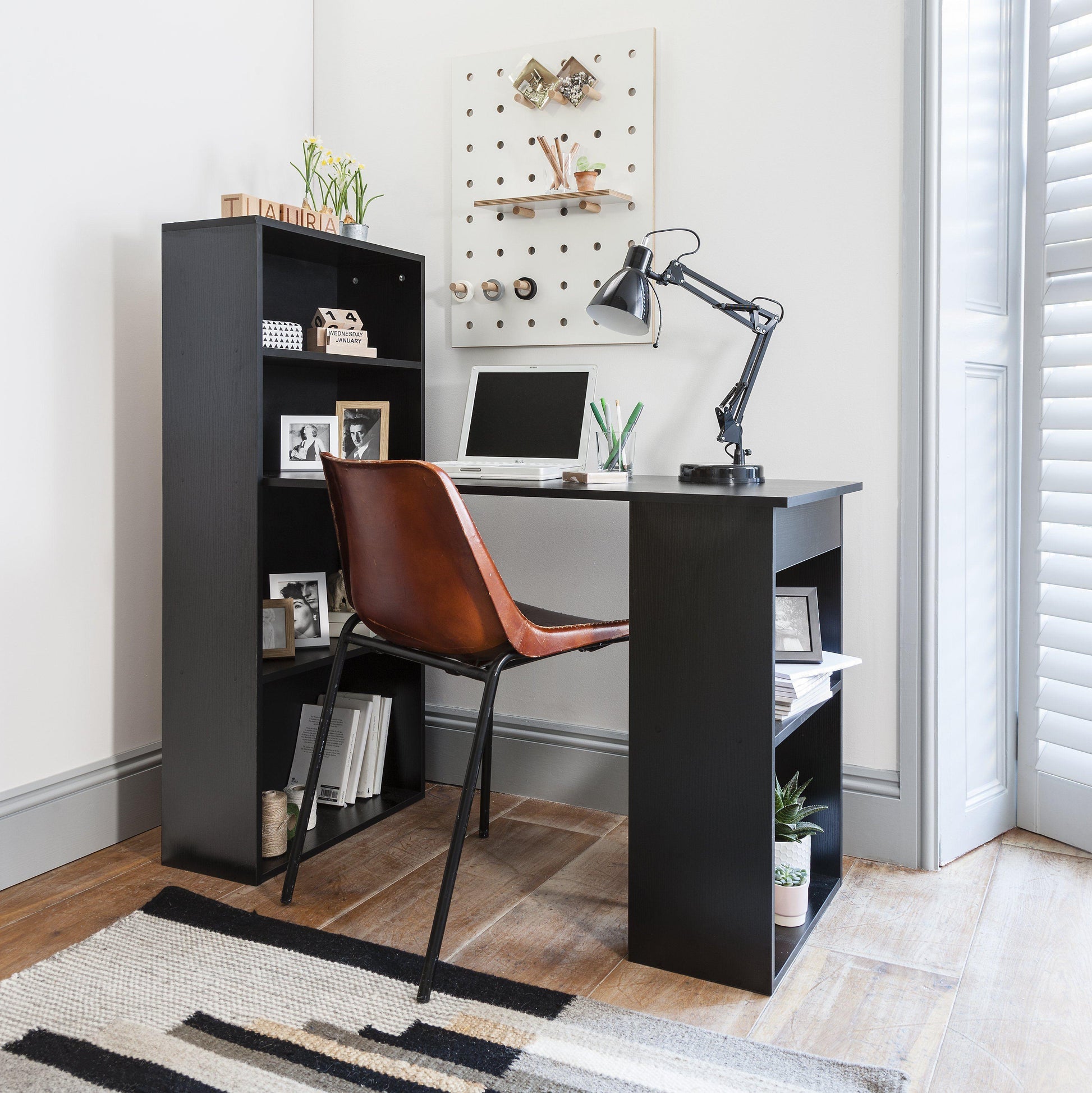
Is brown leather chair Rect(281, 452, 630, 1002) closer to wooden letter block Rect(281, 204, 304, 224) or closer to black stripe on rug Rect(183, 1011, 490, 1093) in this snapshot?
black stripe on rug Rect(183, 1011, 490, 1093)

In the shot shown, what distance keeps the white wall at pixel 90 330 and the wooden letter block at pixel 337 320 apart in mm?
370

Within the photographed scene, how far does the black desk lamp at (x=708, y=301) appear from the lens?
1896 millimetres

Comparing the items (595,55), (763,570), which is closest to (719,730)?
(763,570)

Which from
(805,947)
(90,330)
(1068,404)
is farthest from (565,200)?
(805,947)

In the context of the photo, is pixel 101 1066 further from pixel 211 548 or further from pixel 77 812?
pixel 211 548

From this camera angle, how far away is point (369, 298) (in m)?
2.54

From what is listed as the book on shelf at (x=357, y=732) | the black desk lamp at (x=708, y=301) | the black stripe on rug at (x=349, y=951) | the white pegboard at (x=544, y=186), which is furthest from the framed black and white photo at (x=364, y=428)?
the black stripe on rug at (x=349, y=951)

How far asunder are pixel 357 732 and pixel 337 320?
3.08ft

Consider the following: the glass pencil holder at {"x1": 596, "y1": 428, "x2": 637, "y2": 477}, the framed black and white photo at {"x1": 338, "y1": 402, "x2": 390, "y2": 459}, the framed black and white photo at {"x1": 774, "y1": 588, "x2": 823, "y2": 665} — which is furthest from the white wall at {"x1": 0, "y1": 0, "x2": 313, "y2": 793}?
the framed black and white photo at {"x1": 774, "y1": 588, "x2": 823, "y2": 665}

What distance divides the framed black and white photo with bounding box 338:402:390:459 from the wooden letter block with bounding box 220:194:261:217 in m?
0.45

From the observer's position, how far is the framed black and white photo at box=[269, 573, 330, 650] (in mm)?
2277

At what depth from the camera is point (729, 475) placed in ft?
6.15

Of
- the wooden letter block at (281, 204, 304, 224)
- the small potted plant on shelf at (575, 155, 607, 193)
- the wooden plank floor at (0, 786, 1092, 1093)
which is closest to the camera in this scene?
the wooden plank floor at (0, 786, 1092, 1093)

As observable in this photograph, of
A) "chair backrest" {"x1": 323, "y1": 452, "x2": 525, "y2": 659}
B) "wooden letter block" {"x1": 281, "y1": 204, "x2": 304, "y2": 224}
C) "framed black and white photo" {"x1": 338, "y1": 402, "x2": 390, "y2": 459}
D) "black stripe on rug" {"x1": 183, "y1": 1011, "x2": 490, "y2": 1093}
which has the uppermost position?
"wooden letter block" {"x1": 281, "y1": 204, "x2": 304, "y2": 224}
